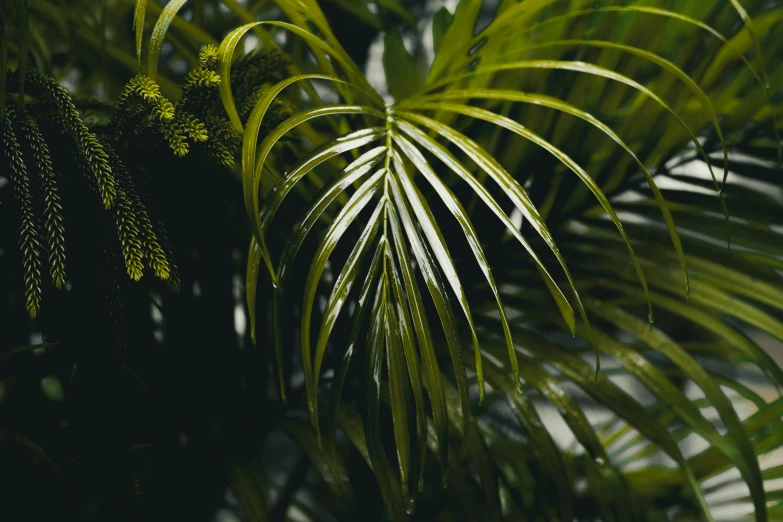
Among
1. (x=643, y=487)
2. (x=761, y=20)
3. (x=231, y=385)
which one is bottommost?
(x=643, y=487)

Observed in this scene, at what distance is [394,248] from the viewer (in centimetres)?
48

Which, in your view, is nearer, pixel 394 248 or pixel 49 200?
pixel 49 200

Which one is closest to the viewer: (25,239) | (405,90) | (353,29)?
(25,239)

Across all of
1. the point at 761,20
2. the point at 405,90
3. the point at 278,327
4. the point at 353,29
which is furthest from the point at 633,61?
the point at 353,29

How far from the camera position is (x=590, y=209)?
59 cm

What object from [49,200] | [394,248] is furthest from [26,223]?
[394,248]

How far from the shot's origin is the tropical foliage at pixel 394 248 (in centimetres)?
37

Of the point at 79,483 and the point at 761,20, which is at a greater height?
the point at 761,20

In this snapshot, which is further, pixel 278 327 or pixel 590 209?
pixel 590 209

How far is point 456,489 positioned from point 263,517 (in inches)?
5.6

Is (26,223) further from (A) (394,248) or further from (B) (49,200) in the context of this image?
(A) (394,248)

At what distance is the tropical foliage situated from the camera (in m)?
0.37

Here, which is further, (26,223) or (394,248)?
(394,248)

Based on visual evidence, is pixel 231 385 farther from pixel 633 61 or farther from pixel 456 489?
pixel 633 61
